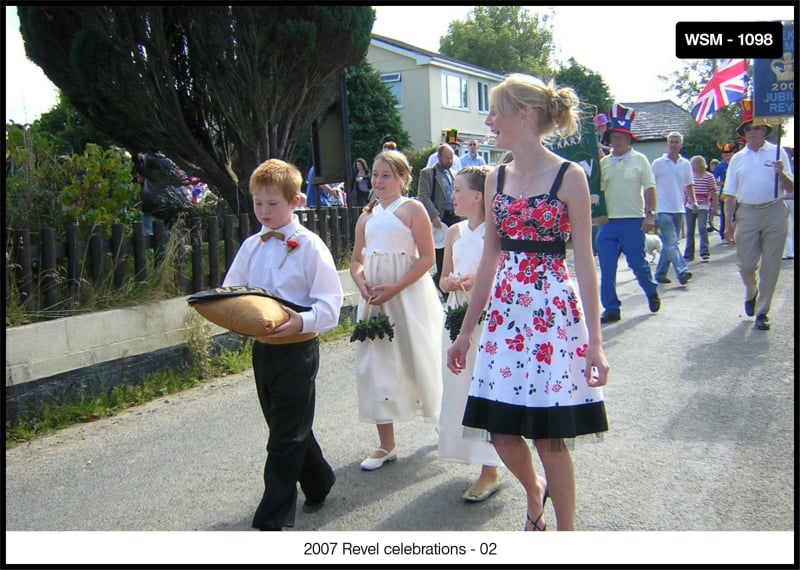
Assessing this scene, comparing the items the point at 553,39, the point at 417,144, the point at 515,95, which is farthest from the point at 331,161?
the point at 553,39

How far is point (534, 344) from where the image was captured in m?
3.10

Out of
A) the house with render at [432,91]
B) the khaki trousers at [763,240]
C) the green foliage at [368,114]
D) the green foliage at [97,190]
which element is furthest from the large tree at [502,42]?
the green foliage at [97,190]

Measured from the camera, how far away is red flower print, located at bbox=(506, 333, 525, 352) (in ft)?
10.3

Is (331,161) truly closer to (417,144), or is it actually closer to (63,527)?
(63,527)

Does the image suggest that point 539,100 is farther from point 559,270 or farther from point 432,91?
point 432,91

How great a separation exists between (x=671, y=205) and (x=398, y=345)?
27.0 feet

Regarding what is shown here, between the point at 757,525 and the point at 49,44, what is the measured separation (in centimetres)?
879

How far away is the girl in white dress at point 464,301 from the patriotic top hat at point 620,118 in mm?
4845

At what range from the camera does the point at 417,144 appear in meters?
40.4

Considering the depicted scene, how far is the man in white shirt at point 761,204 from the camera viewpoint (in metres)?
7.73

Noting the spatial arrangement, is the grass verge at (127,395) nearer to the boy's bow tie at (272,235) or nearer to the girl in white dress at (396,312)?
the girl in white dress at (396,312)

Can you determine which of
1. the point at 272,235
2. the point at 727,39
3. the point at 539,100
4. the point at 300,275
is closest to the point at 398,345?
the point at 300,275

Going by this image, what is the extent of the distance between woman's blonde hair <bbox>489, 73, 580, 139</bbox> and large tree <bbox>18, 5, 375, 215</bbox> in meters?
6.71

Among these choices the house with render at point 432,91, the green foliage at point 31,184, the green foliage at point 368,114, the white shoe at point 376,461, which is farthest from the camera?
the house with render at point 432,91
